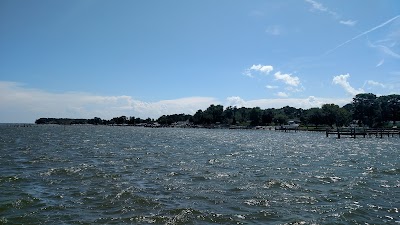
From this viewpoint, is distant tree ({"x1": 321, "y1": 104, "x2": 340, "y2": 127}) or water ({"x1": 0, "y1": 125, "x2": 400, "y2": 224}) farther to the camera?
distant tree ({"x1": 321, "y1": 104, "x2": 340, "y2": 127})

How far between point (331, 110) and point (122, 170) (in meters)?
182

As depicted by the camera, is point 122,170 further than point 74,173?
Yes

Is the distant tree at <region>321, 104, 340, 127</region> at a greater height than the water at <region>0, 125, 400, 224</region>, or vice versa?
the distant tree at <region>321, 104, 340, 127</region>

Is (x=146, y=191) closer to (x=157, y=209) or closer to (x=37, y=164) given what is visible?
(x=157, y=209)

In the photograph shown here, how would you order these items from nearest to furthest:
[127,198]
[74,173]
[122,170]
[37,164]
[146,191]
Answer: [127,198] → [146,191] → [74,173] → [122,170] → [37,164]

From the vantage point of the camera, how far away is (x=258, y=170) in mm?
28953

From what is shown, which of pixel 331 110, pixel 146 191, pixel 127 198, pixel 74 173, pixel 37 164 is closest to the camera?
pixel 127 198

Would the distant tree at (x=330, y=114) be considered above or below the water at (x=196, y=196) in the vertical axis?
above

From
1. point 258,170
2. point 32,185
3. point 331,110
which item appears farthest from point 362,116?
point 32,185

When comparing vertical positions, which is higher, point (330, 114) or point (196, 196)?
point (330, 114)

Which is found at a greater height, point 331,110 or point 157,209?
point 331,110

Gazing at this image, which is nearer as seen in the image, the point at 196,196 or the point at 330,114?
the point at 196,196

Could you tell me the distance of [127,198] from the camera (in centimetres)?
1777

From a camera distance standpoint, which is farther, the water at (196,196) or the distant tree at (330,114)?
the distant tree at (330,114)
